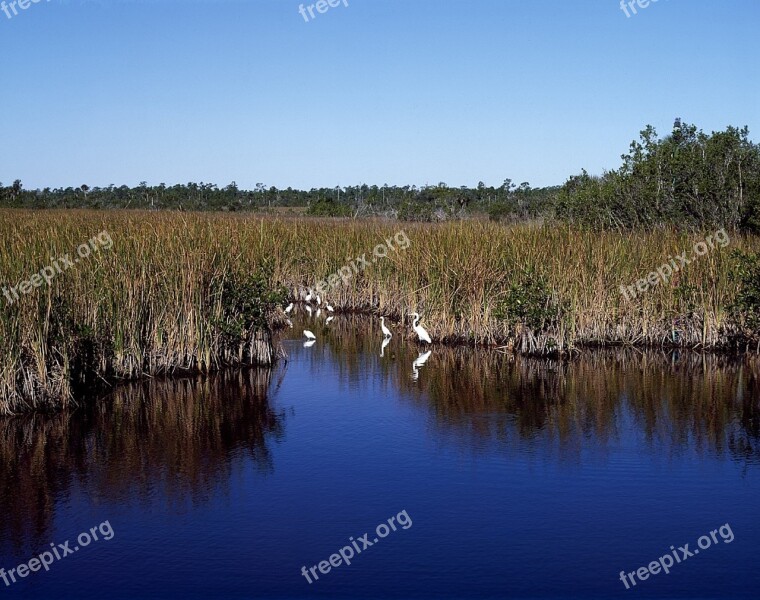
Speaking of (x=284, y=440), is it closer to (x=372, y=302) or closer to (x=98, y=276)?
(x=98, y=276)

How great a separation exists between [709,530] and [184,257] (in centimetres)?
619

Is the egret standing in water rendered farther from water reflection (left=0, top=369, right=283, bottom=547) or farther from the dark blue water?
water reflection (left=0, top=369, right=283, bottom=547)

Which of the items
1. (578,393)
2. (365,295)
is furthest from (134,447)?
(365,295)

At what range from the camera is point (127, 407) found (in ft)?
26.1

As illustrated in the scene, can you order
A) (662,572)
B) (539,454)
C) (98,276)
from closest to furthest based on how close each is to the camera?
(662,572)
(539,454)
(98,276)

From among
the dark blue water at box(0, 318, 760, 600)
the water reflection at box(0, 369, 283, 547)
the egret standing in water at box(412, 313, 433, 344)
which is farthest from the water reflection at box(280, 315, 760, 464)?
the water reflection at box(0, 369, 283, 547)

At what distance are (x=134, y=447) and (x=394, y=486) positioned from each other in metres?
2.28

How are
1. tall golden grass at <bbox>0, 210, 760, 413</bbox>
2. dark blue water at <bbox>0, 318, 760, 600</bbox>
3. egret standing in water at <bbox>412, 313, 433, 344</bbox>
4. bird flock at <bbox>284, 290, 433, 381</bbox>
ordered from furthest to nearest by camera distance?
egret standing in water at <bbox>412, 313, 433, 344</bbox> < bird flock at <bbox>284, 290, 433, 381</bbox> < tall golden grass at <bbox>0, 210, 760, 413</bbox> < dark blue water at <bbox>0, 318, 760, 600</bbox>

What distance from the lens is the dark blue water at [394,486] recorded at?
459 centimetres

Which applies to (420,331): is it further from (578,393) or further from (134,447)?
(134,447)

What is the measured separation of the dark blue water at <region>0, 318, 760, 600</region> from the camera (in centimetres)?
459

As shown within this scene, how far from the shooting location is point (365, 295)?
47.8 ft

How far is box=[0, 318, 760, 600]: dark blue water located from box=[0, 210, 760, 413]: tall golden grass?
0.49 metres

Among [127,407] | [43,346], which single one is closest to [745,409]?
[127,407]
